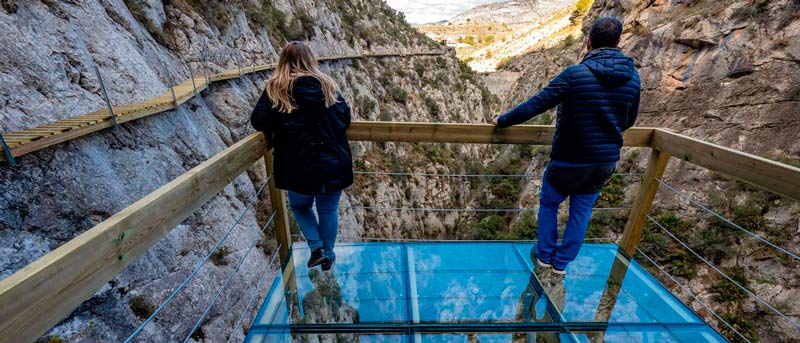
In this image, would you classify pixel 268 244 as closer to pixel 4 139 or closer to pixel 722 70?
pixel 4 139

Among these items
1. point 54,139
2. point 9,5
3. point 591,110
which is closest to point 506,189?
point 591,110

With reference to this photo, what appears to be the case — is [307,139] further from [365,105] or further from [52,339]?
[365,105]

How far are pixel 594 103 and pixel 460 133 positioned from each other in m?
0.87

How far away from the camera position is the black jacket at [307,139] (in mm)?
1980

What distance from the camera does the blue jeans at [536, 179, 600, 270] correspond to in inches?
88.3

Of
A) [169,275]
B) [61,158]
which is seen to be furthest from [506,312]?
[61,158]

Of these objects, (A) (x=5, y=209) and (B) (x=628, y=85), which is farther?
(A) (x=5, y=209)

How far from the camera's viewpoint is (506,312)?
2271mm

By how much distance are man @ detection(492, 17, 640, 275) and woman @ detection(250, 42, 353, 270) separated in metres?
1.11

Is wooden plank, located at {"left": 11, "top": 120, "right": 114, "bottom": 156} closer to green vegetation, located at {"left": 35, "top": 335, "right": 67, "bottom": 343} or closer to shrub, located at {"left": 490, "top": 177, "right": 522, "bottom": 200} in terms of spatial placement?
green vegetation, located at {"left": 35, "top": 335, "right": 67, "bottom": 343}

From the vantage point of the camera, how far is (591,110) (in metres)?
1.95

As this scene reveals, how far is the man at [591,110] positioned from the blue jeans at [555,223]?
0.12ft

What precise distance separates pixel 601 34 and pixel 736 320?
5541 millimetres

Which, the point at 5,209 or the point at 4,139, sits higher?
the point at 4,139
